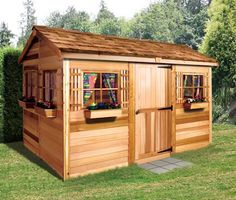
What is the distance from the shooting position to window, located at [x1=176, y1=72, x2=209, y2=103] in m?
9.66

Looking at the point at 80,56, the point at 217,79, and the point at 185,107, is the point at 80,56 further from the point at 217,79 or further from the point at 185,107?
the point at 217,79

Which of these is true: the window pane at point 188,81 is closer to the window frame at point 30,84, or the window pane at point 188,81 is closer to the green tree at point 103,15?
the window frame at point 30,84

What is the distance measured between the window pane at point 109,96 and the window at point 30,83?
9.11 ft

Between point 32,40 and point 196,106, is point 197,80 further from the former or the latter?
point 32,40

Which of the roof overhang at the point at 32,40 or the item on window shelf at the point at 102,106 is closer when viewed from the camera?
the roof overhang at the point at 32,40

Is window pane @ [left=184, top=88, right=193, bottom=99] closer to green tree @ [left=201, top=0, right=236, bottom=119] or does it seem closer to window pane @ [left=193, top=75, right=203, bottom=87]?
window pane @ [left=193, top=75, right=203, bottom=87]

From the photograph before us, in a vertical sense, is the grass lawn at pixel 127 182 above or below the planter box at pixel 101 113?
below

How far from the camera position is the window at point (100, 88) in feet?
24.8

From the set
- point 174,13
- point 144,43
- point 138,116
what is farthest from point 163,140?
point 174,13

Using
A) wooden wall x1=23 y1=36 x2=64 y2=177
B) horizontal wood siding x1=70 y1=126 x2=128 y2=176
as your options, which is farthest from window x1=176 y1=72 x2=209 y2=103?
wooden wall x1=23 y1=36 x2=64 y2=177

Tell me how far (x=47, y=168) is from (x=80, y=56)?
11.0ft

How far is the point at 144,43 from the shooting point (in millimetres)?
10320

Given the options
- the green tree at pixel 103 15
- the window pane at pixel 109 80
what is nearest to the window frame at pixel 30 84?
the window pane at pixel 109 80

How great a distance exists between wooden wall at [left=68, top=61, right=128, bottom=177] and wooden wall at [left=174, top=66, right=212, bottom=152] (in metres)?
2.35
